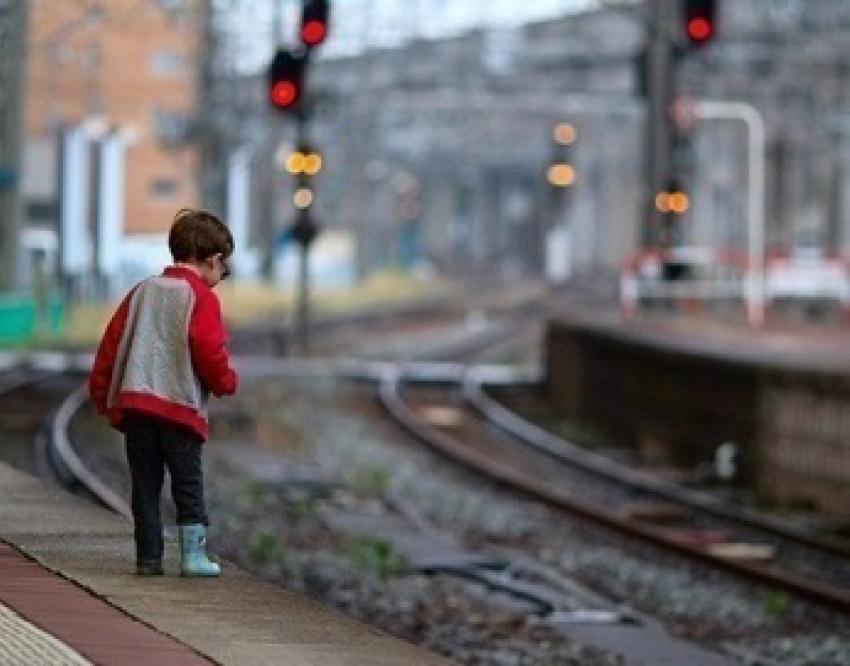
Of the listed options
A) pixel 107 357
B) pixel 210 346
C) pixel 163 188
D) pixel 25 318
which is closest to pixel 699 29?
pixel 107 357

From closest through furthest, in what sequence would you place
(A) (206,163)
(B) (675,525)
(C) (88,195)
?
(B) (675,525) < (C) (88,195) < (A) (206,163)

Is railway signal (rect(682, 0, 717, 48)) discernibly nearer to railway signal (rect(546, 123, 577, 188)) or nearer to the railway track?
the railway track

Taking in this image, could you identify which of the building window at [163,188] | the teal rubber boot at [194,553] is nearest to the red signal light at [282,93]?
the teal rubber boot at [194,553]

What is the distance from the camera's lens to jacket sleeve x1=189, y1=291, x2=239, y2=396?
9.75 m

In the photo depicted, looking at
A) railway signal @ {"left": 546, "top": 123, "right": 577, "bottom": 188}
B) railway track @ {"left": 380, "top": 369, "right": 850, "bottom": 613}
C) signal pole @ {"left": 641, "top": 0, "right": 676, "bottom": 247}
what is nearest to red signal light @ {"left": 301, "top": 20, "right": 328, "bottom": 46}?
railway track @ {"left": 380, "top": 369, "right": 850, "bottom": 613}

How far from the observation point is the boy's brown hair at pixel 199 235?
9.77 metres

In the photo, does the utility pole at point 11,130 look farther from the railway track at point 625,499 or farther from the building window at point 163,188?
the building window at point 163,188

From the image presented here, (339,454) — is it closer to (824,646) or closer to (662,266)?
(824,646)

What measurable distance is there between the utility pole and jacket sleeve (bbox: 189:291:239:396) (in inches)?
1346

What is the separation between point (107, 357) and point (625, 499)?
14.5 meters

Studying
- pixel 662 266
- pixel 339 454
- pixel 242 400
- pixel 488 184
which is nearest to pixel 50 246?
pixel 662 266

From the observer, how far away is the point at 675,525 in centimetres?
2186

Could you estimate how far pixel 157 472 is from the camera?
10070 mm

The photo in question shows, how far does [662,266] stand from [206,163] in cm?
1695
